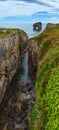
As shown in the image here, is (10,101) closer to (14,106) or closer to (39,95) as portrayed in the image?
(14,106)

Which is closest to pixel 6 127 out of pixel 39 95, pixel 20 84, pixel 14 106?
pixel 14 106

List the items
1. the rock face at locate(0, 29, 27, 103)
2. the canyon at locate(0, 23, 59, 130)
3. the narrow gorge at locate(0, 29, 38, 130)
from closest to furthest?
the canyon at locate(0, 23, 59, 130)
the narrow gorge at locate(0, 29, 38, 130)
the rock face at locate(0, 29, 27, 103)

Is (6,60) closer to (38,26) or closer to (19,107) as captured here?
(19,107)

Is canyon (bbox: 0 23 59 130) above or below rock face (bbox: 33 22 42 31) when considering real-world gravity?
below

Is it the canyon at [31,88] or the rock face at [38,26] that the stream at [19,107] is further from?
the rock face at [38,26]

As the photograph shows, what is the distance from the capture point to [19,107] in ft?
136

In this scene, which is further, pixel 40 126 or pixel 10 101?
pixel 10 101

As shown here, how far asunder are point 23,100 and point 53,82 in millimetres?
25700

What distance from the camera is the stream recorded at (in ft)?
118

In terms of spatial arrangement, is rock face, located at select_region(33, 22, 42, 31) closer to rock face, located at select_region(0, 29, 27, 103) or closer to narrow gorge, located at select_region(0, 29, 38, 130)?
narrow gorge, located at select_region(0, 29, 38, 130)

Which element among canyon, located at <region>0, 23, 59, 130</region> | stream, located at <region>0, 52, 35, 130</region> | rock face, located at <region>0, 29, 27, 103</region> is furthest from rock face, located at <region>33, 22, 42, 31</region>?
stream, located at <region>0, 52, 35, 130</region>

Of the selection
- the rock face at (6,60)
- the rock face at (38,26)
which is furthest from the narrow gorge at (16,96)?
the rock face at (38,26)

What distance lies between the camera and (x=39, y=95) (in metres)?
22.9

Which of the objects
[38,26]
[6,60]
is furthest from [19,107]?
[38,26]
